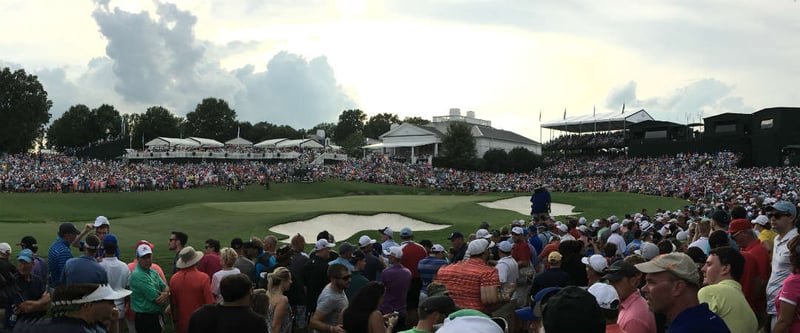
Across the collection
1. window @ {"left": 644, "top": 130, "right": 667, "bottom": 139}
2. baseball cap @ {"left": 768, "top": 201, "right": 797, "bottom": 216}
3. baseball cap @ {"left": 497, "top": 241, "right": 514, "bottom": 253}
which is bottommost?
baseball cap @ {"left": 497, "top": 241, "right": 514, "bottom": 253}

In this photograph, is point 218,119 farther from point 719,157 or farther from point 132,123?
point 719,157

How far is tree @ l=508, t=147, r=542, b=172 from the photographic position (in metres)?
89.3

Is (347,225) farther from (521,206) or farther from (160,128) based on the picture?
(160,128)

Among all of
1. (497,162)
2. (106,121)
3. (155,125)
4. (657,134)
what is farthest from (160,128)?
(657,134)

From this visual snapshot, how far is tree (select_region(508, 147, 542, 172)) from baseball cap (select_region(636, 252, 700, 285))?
84924 mm

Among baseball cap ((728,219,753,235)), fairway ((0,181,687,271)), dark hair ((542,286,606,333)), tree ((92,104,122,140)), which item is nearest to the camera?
dark hair ((542,286,606,333))

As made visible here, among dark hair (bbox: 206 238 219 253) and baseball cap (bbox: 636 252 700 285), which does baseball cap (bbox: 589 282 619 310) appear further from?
dark hair (bbox: 206 238 219 253)

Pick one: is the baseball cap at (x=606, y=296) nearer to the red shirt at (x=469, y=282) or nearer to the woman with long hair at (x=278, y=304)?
the red shirt at (x=469, y=282)

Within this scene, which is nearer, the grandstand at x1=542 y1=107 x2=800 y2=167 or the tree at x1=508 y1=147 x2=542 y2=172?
the grandstand at x1=542 y1=107 x2=800 y2=167

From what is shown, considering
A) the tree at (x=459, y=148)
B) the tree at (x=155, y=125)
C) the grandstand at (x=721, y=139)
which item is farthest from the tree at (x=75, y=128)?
the grandstand at (x=721, y=139)

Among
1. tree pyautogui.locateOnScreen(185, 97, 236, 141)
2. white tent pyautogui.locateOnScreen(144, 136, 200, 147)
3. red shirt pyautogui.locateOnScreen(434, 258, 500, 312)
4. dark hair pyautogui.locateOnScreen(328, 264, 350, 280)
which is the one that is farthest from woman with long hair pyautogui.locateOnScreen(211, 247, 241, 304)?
tree pyautogui.locateOnScreen(185, 97, 236, 141)

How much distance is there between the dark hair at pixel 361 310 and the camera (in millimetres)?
7078

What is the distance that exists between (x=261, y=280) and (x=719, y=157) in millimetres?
69911

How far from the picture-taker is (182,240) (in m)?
12.2
